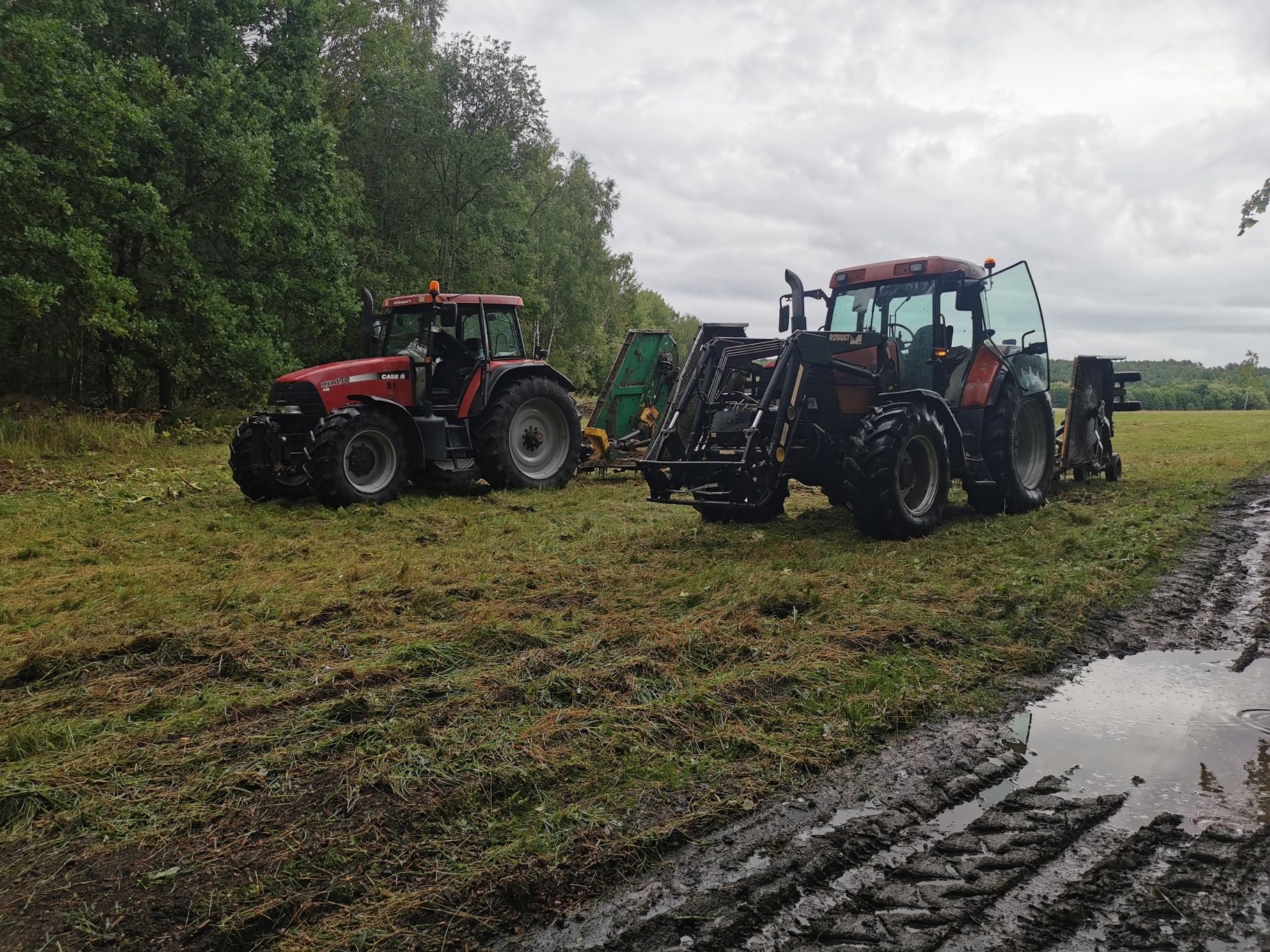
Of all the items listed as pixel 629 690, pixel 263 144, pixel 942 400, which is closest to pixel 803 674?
pixel 629 690

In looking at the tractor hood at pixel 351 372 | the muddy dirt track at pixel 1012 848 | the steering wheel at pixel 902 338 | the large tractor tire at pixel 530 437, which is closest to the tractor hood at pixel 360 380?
the tractor hood at pixel 351 372

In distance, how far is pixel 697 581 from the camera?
5.65 meters

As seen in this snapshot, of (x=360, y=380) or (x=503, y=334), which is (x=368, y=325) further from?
(x=503, y=334)

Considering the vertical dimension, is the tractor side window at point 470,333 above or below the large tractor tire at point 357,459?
above

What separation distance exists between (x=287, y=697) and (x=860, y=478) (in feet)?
15.7

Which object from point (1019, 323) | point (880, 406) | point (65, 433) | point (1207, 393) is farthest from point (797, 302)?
point (1207, 393)

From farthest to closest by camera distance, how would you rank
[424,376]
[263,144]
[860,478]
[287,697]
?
[263,144] < [424,376] < [860,478] < [287,697]

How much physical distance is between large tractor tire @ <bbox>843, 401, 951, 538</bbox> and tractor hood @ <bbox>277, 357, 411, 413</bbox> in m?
5.35

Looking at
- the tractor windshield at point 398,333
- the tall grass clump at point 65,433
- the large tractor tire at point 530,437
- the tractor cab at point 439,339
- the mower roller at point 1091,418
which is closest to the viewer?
the tractor cab at point 439,339

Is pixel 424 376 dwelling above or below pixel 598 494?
above

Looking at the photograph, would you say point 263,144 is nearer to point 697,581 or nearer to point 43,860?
point 697,581

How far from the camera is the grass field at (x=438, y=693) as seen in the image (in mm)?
2361

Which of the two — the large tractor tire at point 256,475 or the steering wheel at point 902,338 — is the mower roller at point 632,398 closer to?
the large tractor tire at point 256,475

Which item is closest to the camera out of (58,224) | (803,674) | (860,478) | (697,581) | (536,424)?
(803,674)
